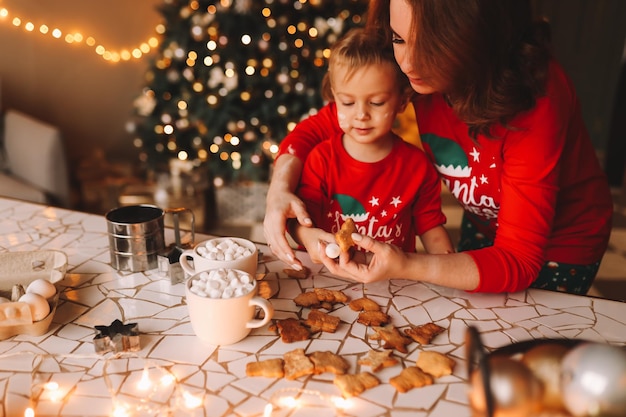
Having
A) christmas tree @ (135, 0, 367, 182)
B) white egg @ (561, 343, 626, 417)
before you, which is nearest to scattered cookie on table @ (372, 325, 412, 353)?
white egg @ (561, 343, 626, 417)

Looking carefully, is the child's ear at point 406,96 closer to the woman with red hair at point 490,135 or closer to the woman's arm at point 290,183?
the woman with red hair at point 490,135

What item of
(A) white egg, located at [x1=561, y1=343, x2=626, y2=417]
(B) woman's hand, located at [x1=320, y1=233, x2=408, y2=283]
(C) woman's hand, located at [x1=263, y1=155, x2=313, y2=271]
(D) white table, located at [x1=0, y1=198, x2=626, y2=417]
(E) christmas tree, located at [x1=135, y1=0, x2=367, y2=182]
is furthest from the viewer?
(E) christmas tree, located at [x1=135, y1=0, x2=367, y2=182]

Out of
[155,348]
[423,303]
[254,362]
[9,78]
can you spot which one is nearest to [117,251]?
[155,348]

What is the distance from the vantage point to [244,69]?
10.4 ft

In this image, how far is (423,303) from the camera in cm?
109

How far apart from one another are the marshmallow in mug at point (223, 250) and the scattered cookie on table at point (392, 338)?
316 millimetres

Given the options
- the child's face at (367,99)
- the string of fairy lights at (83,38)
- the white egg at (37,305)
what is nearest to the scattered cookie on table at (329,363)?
the white egg at (37,305)

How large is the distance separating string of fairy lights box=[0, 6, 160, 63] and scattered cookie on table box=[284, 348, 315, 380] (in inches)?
119

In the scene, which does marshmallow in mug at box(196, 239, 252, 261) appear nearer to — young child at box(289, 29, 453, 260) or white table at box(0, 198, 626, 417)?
white table at box(0, 198, 626, 417)

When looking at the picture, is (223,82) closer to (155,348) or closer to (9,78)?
(9,78)

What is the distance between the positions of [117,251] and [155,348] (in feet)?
1.11

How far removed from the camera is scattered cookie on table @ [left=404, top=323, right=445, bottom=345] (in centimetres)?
95

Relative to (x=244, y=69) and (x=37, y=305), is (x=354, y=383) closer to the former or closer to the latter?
(x=37, y=305)

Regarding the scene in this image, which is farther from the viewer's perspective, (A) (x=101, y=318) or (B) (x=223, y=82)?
(B) (x=223, y=82)
